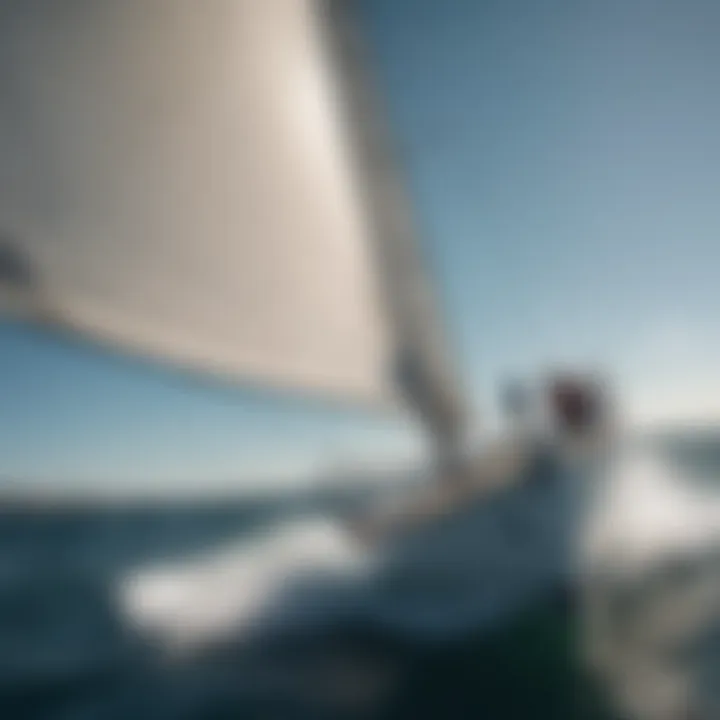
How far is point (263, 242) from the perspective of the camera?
0.85 meters

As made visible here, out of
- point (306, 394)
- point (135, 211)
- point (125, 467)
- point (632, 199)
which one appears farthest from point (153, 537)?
point (632, 199)

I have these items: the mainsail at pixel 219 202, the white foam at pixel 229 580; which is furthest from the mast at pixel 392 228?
the white foam at pixel 229 580

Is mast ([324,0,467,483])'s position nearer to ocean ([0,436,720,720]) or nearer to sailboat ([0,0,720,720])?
sailboat ([0,0,720,720])

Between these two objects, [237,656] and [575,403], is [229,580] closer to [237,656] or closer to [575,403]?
[237,656]

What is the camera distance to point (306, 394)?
2.74ft

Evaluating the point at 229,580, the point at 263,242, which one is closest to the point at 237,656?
the point at 229,580

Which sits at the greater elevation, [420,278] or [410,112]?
[410,112]

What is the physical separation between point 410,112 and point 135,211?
31 centimetres

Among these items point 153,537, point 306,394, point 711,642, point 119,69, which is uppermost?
point 119,69

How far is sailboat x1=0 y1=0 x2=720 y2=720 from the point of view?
2.67 ft

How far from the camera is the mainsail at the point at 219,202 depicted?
844 millimetres

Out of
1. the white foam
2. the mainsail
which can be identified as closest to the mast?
the mainsail

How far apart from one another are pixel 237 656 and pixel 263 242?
41cm

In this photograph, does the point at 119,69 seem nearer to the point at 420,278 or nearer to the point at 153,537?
the point at 420,278
